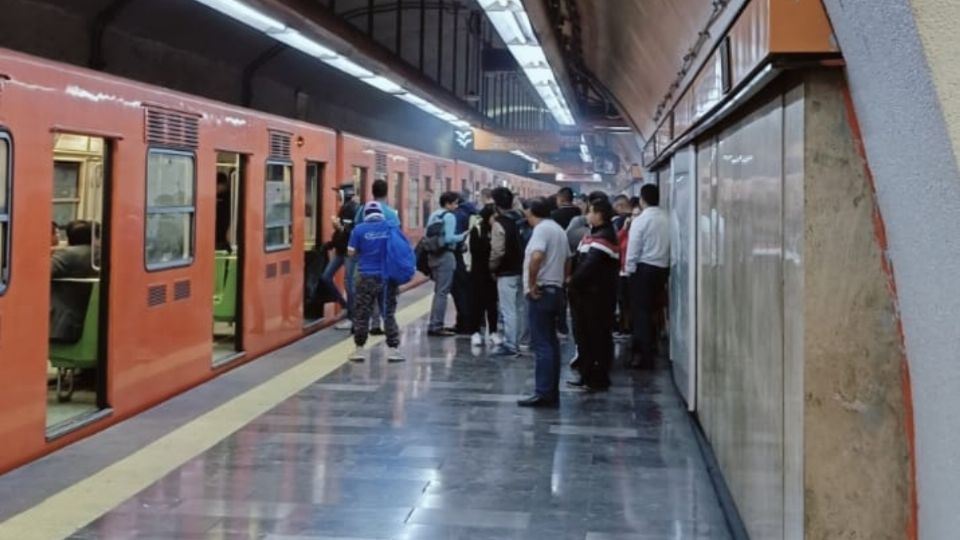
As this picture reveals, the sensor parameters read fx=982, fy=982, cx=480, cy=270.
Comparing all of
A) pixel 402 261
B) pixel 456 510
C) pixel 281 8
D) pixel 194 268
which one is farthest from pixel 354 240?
pixel 456 510

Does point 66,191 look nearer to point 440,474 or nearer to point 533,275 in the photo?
point 533,275

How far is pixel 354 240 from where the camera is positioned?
8156 millimetres

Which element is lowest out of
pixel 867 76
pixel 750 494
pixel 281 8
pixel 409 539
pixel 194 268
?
pixel 409 539

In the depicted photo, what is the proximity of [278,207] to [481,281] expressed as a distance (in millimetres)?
2032

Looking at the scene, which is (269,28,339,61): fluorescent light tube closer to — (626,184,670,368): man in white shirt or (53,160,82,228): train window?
(53,160,82,228): train window

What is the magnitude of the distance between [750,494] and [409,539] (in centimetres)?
139

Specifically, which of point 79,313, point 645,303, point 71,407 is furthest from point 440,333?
point 71,407

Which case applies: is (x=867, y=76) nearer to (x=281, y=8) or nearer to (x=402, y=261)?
(x=281, y=8)

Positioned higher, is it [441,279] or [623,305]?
[441,279]

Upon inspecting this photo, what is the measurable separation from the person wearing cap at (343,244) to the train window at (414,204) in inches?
140

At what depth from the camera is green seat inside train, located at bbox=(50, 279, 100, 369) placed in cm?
627

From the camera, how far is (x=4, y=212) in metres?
4.71

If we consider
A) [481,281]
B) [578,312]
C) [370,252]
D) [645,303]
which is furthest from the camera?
[481,281]

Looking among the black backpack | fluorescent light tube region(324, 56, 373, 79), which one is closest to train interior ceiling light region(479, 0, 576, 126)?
→ fluorescent light tube region(324, 56, 373, 79)
